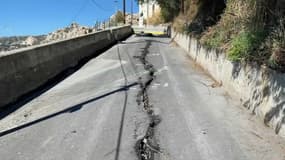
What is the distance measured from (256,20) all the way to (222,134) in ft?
12.5

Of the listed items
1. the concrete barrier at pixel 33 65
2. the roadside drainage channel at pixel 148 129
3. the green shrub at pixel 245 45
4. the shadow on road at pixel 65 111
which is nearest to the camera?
the roadside drainage channel at pixel 148 129

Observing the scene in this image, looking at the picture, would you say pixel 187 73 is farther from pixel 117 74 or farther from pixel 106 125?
pixel 106 125

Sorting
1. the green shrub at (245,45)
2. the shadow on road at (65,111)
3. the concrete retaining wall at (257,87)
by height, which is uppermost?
the green shrub at (245,45)

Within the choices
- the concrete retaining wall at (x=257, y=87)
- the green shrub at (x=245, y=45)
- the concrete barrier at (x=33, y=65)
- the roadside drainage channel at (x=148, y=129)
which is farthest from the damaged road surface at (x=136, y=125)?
the green shrub at (x=245, y=45)

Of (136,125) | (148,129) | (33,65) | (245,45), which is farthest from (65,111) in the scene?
(245,45)

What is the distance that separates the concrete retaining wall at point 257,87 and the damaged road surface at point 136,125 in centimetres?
21

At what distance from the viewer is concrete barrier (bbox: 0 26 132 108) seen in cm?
800

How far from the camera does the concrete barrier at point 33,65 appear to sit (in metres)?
8.00

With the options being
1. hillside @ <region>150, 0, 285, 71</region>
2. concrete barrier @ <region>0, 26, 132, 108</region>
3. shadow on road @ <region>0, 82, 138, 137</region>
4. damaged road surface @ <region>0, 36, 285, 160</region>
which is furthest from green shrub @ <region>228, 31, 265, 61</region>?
concrete barrier @ <region>0, 26, 132, 108</region>

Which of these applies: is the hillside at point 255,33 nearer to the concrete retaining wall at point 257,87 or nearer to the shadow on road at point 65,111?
the concrete retaining wall at point 257,87

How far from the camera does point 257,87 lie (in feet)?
22.7

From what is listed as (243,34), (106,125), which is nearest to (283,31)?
(243,34)

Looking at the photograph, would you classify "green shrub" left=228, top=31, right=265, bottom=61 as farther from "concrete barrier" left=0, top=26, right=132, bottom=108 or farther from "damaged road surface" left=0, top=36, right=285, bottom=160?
"concrete barrier" left=0, top=26, right=132, bottom=108

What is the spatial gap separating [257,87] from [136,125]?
2.65 metres
